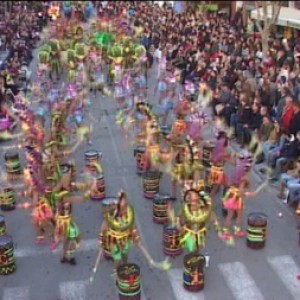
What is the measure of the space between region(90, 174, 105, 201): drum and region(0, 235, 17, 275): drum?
10.0ft

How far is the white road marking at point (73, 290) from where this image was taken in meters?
9.40

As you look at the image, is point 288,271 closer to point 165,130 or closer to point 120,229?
point 120,229

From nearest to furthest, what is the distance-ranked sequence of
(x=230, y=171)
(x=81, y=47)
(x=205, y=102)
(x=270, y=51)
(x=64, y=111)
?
(x=230, y=171)
(x=64, y=111)
(x=205, y=102)
(x=270, y=51)
(x=81, y=47)

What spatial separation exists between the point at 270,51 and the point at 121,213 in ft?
42.9

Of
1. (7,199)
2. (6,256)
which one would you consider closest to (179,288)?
(6,256)

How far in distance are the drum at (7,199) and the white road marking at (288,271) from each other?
218 inches

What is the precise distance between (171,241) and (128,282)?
1.74m

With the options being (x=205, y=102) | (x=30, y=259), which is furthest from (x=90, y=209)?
(x=205, y=102)

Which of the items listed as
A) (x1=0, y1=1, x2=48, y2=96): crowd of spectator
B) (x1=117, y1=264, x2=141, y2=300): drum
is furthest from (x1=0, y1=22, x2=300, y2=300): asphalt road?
(x1=0, y1=1, x2=48, y2=96): crowd of spectator

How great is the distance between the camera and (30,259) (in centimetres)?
1059

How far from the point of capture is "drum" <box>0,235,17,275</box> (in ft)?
32.4

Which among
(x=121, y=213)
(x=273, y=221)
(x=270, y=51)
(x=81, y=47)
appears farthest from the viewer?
(x=81, y=47)

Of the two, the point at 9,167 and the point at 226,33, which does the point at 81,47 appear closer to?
the point at 226,33

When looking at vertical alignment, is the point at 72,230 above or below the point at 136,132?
above
